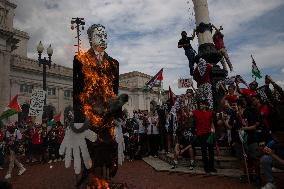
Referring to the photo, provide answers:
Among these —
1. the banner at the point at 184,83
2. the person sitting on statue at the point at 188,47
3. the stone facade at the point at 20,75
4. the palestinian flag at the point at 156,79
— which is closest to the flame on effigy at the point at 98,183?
the person sitting on statue at the point at 188,47

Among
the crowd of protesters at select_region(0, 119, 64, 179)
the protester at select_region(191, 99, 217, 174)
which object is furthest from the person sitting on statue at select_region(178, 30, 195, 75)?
the crowd of protesters at select_region(0, 119, 64, 179)

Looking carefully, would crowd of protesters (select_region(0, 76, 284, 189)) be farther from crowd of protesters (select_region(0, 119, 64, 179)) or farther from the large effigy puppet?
the large effigy puppet

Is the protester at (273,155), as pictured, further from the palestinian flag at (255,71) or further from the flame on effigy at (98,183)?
the palestinian flag at (255,71)

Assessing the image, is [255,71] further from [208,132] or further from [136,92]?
[136,92]

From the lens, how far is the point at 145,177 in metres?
9.14

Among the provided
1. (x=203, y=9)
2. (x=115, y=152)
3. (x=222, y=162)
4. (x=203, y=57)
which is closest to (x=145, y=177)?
(x=222, y=162)

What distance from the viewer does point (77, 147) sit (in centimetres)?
453

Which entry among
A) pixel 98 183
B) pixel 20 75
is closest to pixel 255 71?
pixel 98 183

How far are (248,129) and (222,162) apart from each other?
2647 millimetres

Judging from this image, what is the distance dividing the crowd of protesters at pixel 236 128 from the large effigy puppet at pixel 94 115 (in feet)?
10.4

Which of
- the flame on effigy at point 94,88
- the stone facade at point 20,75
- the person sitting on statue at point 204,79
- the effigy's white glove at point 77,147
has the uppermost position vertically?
the stone facade at point 20,75

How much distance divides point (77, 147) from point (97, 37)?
1846 millimetres

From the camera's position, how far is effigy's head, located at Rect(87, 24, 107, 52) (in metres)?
5.05

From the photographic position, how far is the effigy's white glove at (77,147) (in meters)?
4.47
